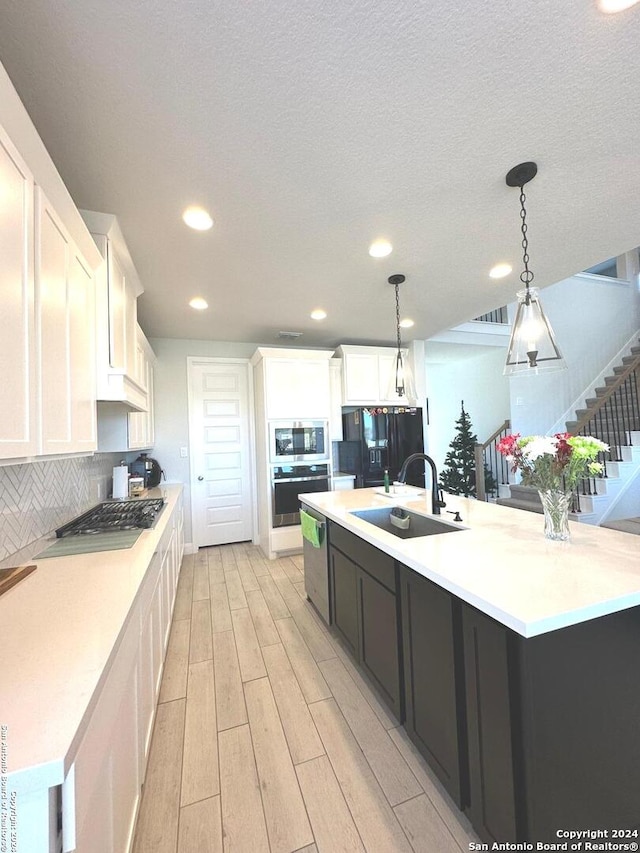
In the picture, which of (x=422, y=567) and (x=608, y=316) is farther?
(x=608, y=316)

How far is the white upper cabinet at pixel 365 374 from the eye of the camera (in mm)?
4324

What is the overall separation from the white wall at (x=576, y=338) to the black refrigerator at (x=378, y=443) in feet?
7.69

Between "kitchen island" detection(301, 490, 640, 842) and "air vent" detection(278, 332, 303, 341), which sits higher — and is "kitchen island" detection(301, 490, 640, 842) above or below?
below

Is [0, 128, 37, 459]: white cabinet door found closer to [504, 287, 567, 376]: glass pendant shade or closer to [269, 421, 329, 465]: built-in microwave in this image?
[504, 287, 567, 376]: glass pendant shade

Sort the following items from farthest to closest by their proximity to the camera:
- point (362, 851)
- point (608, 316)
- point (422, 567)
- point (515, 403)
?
point (608, 316) → point (515, 403) → point (422, 567) → point (362, 851)

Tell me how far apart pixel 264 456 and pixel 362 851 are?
3.10 m

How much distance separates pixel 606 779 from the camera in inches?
40.9

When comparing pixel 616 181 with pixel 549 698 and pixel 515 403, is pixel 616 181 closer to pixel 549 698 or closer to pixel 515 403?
pixel 549 698

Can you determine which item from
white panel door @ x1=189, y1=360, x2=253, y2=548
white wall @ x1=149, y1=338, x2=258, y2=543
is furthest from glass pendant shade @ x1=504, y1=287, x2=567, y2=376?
white wall @ x1=149, y1=338, x2=258, y2=543

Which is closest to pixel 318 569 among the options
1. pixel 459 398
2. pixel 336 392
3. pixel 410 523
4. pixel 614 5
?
pixel 410 523

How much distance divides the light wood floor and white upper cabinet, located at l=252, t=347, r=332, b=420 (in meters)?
2.24

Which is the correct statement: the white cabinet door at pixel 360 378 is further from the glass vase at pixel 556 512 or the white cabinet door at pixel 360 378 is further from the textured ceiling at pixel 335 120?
the glass vase at pixel 556 512

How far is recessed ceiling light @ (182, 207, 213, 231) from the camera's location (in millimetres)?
1846

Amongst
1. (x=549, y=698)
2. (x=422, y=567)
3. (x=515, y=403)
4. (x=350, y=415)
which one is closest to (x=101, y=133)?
(x=422, y=567)
